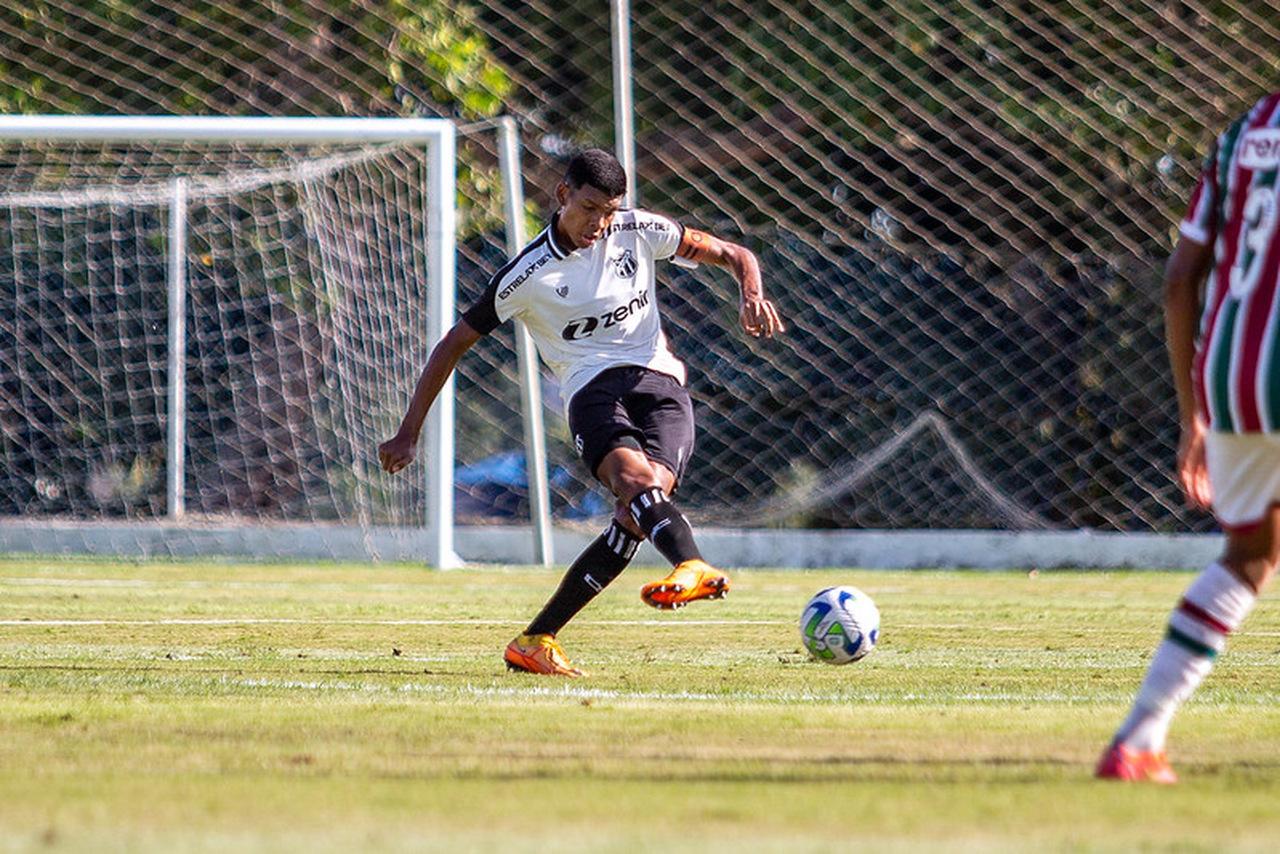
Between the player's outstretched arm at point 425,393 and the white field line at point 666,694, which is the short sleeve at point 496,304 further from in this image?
the white field line at point 666,694

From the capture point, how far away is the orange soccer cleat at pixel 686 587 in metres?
6.27

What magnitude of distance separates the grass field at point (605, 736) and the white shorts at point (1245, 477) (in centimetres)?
55

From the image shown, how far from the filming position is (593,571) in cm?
707

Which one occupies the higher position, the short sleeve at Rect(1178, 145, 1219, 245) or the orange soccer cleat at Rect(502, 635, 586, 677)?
the short sleeve at Rect(1178, 145, 1219, 245)

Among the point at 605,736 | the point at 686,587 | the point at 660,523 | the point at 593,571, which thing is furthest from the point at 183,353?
the point at 605,736

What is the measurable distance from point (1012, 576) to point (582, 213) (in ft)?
23.6

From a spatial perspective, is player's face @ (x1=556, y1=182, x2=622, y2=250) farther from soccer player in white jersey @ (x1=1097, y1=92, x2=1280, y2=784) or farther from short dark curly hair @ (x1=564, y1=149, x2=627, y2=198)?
soccer player in white jersey @ (x1=1097, y1=92, x2=1280, y2=784)

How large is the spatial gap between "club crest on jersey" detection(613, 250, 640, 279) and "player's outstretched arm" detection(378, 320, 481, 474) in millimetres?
645

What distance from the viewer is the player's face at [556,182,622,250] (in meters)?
7.20

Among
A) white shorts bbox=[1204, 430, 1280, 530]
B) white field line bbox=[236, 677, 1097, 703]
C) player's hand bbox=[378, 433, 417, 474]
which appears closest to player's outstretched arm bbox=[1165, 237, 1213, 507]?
white shorts bbox=[1204, 430, 1280, 530]

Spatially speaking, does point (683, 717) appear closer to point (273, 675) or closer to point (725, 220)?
point (273, 675)

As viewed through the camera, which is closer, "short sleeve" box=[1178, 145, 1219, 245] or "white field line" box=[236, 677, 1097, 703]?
"short sleeve" box=[1178, 145, 1219, 245]

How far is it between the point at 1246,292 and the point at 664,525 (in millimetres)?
2909

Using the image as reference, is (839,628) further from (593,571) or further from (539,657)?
(539,657)
